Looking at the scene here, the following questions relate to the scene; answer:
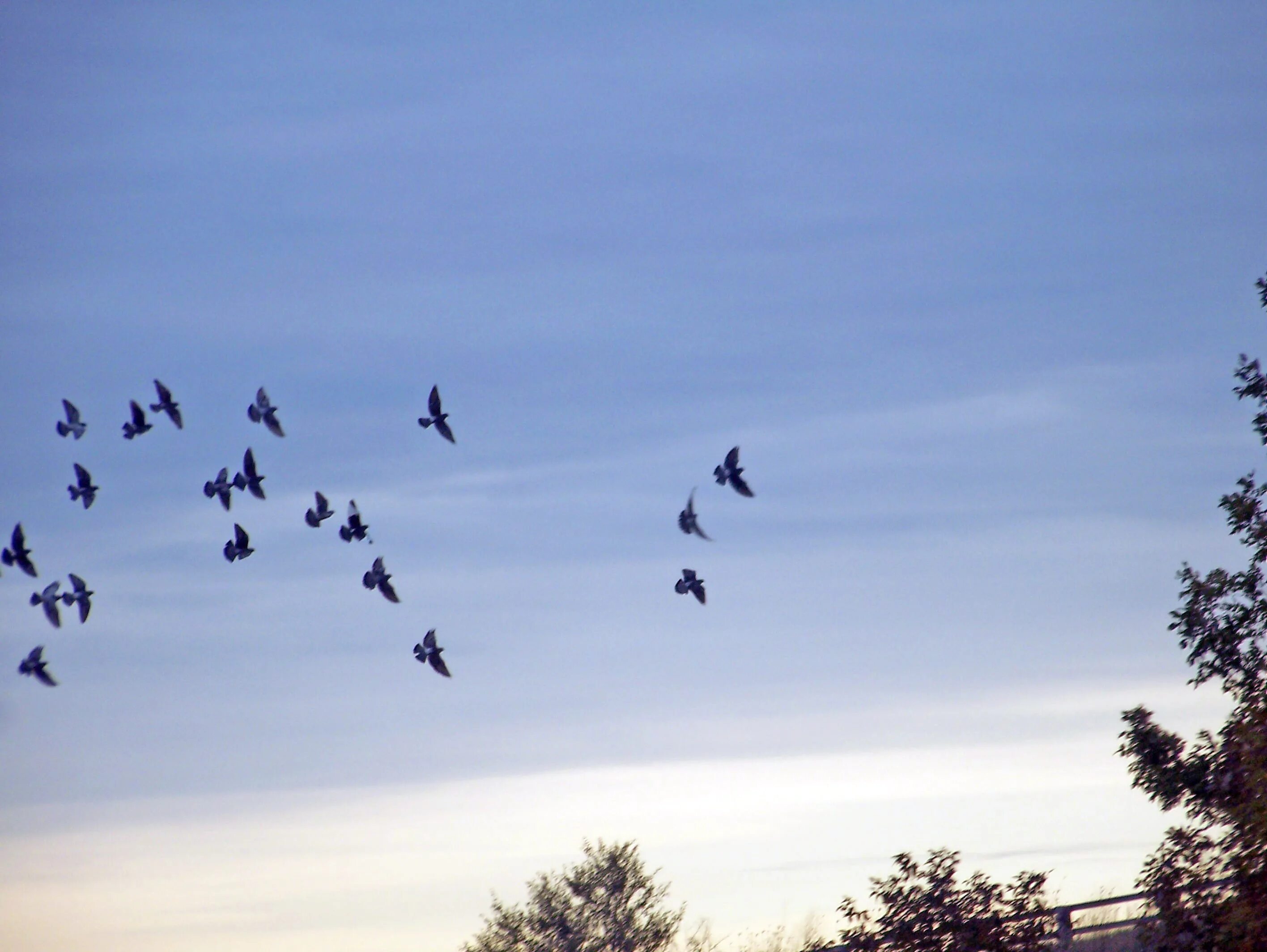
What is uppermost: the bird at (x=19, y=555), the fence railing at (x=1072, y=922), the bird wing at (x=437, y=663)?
the bird at (x=19, y=555)

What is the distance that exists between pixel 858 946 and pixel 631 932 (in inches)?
1479

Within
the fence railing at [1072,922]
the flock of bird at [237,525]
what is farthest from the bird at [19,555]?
the fence railing at [1072,922]

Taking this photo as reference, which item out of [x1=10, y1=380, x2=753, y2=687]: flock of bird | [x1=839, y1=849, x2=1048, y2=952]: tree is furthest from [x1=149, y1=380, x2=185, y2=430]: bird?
[x1=839, y1=849, x2=1048, y2=952]: tree

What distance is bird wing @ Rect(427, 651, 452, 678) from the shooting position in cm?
3831

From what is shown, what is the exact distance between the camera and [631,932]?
6844cm

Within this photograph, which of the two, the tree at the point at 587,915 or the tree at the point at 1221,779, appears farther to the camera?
the tree at the point at 587,915

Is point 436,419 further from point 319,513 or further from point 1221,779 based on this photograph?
point 1221,779

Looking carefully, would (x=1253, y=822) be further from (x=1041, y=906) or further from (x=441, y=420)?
(x=441, y=420)

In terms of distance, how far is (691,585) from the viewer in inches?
1553

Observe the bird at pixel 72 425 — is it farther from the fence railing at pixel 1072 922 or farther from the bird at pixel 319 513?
the fence railing at pixel 1072 922

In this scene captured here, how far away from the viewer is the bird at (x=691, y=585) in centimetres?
3884

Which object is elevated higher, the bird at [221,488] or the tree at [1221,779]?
the bird at [221,488]

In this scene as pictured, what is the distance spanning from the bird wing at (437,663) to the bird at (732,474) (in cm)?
784

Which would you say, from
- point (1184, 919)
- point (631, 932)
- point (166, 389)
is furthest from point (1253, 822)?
point (631, 932)
